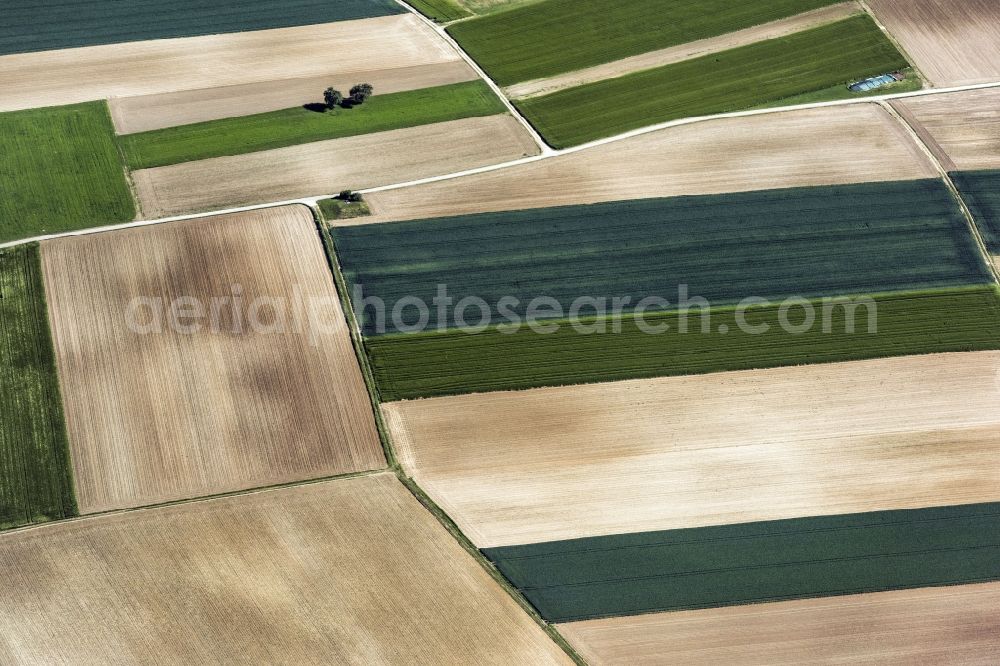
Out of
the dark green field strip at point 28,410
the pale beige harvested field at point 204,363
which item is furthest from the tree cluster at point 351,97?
the dark green field strip at point 28,410

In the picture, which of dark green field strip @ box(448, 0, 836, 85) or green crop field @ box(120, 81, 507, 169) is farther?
dark green field strip @ box(448, 0, 836, 85)

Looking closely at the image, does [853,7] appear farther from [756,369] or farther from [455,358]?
[455,358]

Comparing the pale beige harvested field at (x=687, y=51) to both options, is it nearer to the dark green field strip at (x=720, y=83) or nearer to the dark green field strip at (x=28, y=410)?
the dark green field strip at (x=720, y=83)

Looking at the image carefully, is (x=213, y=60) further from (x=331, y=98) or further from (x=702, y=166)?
(x=702, y=166)

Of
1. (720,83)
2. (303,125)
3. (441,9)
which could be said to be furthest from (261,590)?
(441,9)

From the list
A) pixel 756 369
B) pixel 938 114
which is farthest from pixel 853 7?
pixel 756 369

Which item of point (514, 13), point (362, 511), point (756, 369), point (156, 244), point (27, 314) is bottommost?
point (362, 511)

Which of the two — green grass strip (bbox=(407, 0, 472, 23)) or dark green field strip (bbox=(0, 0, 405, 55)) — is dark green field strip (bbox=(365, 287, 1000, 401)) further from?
dark green field strip (bbox=(0, 0, 405, 55))

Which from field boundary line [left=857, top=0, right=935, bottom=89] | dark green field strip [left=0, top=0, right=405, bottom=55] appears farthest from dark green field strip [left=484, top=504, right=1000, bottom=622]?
dark green field strip [left=0, top=0, right=405, bottom=55]
